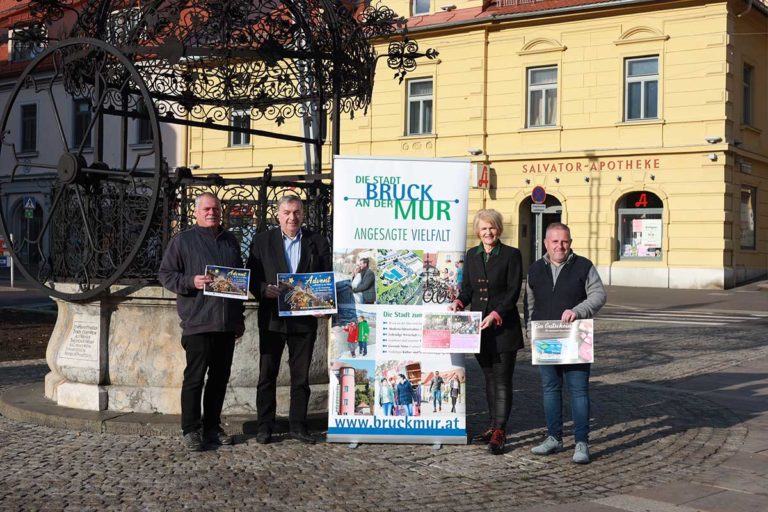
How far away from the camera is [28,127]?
41.6 m

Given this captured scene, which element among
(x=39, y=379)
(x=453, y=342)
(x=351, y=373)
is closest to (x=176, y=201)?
(x=351, y=373)

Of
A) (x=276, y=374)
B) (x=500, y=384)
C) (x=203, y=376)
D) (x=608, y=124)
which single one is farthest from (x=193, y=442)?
(x=608, y=124)

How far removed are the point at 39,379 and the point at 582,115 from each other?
2202 centimetres

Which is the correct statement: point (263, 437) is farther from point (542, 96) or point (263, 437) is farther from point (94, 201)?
point (542, 96)

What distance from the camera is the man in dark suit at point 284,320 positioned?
22.8 ft

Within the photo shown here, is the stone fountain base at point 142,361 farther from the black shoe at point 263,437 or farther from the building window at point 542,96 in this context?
the building window at point 542,96

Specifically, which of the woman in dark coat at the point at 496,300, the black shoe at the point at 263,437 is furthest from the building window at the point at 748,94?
the black shoe at the point at 263,437

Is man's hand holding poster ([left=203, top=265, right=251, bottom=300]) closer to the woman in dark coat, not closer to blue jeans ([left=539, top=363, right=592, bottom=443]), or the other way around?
the woman in dark coat

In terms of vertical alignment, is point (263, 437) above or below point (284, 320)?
below

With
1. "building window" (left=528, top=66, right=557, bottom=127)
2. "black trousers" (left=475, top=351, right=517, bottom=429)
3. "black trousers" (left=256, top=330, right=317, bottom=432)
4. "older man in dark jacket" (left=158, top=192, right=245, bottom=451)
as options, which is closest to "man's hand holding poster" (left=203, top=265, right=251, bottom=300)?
"older man in dark jacket" (left=158, top=192, right=245, bottom=451)

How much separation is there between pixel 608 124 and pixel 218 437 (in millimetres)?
23756

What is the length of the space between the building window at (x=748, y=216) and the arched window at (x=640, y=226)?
2.91 metres

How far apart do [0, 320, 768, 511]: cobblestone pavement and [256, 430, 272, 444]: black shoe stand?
10 cm

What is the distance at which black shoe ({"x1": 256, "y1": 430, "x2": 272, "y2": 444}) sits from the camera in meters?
6.95
